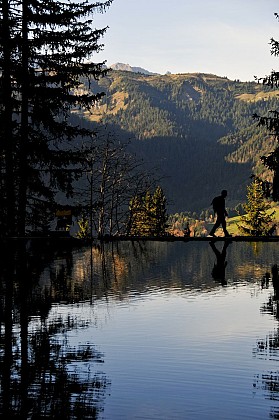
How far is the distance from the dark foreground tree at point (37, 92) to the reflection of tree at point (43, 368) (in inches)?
458

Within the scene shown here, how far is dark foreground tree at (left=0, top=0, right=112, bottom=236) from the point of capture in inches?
1029

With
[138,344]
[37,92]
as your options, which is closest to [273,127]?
[37,92]

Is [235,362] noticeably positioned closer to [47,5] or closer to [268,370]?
[268,370]

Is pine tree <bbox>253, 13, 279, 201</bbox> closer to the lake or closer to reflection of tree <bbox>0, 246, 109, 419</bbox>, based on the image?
the lake

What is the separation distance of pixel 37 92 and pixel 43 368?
18.4 m

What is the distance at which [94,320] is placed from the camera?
13391 mm

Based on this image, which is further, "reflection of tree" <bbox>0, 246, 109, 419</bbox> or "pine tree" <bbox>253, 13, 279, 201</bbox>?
"pine tree" <bbox>253, 13, 279, 201</bbox>

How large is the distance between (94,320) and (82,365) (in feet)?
12.1

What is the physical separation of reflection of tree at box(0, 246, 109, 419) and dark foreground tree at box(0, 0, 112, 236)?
458 inches

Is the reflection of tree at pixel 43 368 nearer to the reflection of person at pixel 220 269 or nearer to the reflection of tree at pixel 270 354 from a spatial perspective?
the reflection of tree at pixel 270 354

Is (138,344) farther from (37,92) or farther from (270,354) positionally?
(37,92)

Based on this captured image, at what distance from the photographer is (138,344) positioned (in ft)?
36.8

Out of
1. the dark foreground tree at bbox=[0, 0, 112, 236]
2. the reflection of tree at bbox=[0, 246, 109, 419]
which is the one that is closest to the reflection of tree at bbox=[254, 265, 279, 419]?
the reflection of tree at bbox=[0, 246, 109, 419]

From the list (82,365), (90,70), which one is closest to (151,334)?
(82,365)
